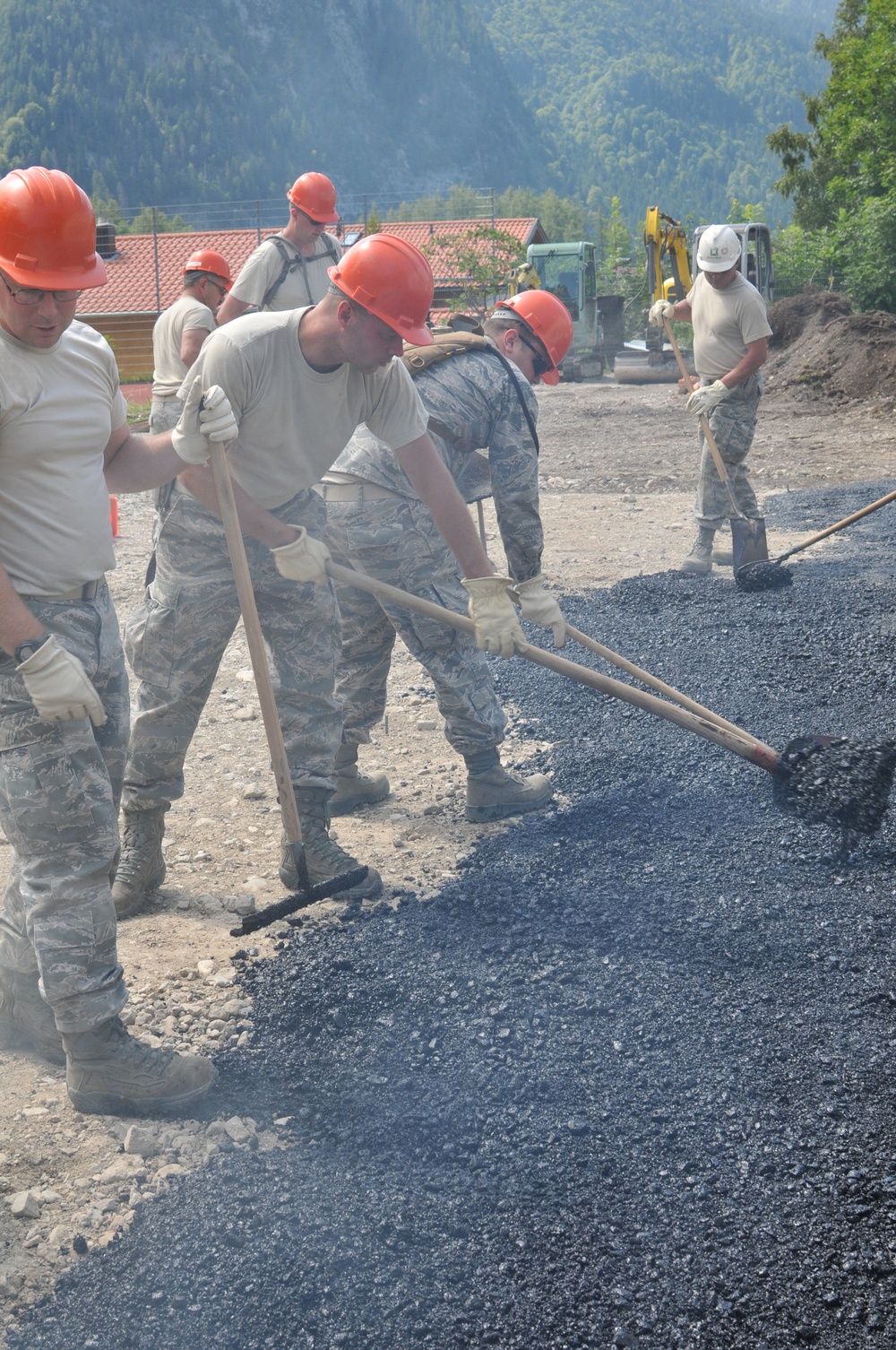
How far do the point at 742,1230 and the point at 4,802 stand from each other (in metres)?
1.71

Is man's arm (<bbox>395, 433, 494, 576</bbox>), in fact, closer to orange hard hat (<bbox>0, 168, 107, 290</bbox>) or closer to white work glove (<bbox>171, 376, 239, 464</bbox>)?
white work glove (<bbox>171, 376, 239, 464</bbox>)

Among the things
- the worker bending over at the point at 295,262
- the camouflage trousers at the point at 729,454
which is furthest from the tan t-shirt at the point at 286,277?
the camouflage trousers at the point at 729,454

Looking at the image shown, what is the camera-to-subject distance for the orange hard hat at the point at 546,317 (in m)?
3.93

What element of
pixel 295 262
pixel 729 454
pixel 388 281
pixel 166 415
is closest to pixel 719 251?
pixel 729 454

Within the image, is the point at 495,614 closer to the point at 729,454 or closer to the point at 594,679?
the point at 594,679

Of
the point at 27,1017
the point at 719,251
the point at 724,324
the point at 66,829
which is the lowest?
the point at 27,1017

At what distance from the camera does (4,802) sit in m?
2.34

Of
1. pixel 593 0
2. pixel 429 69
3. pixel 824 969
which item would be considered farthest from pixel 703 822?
pixel 593 0

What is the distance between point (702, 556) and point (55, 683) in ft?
17.3

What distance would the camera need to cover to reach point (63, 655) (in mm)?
2209

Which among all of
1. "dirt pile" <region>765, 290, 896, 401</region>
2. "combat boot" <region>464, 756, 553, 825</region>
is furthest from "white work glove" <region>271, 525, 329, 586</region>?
"dirt pile" <region>765, 290, 896, 401</region>

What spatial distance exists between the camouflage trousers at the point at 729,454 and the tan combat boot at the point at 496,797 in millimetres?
3317

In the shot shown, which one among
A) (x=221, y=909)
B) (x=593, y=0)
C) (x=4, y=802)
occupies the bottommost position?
(x=221, y=909)

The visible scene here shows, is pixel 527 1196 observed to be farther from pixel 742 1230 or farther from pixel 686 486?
pixel 686 486
